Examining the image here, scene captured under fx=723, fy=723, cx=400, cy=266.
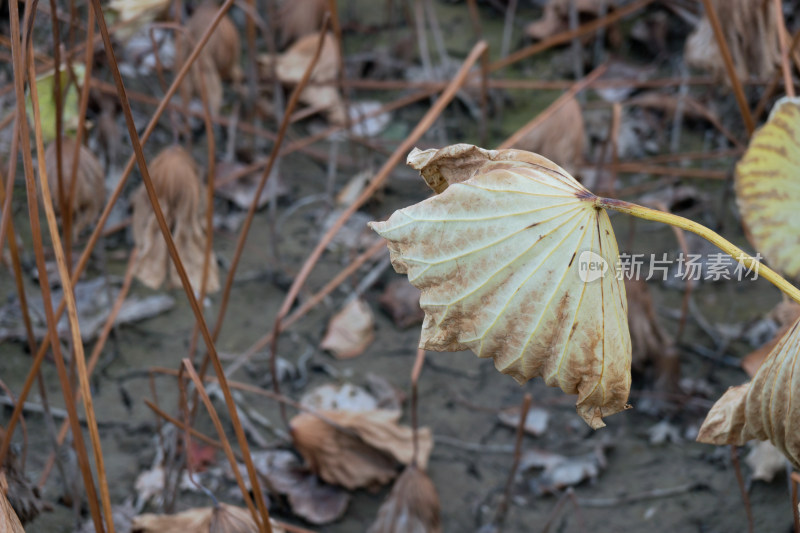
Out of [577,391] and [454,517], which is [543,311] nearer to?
[577,391]

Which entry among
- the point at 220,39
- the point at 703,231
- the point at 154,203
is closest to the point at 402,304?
the point at 220,39

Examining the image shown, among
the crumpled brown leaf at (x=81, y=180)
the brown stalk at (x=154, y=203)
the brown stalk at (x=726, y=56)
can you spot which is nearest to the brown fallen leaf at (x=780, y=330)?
the brown stalk at (x=726, y=56)

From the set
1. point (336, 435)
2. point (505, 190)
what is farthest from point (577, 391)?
point (336, 435)

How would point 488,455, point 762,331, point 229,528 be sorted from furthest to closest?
point 762,331, point 488,455, point 229,528

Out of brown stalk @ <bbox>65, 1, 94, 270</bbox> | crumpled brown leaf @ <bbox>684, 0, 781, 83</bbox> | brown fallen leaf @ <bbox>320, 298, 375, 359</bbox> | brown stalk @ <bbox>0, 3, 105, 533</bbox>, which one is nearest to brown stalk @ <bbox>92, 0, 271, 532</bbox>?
brown stalk @ <bbox>0, 3, 105, 533</bbox>

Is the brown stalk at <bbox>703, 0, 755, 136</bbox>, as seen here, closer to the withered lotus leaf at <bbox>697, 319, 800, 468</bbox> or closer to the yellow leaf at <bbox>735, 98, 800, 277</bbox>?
the yellow leaf at <bbox>735, 98, 800, 277</bbox>
